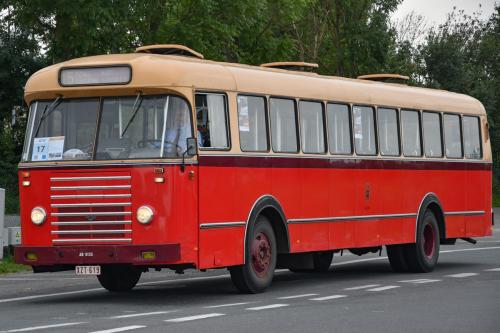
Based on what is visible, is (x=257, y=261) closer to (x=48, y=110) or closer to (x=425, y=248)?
(x=48, y=110)

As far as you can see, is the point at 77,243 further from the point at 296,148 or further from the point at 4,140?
the point at 4,140

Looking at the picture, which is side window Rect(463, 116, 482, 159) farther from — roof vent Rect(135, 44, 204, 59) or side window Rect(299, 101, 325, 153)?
roof vent Rect(135, 44, 204, 59)

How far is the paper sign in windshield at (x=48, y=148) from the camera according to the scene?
17.3m

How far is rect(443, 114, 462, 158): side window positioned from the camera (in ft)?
79.8

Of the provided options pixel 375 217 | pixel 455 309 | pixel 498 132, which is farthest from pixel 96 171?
pixel 498 132

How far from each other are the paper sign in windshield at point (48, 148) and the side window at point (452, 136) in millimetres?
8884

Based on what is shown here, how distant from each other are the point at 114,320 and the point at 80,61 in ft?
13.5

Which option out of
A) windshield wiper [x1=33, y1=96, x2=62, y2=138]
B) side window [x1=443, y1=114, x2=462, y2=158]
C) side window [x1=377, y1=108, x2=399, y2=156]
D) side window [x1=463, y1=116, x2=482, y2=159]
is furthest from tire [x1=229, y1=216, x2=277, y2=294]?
side window [x1=463, y1=116, x2=482, y2=159]

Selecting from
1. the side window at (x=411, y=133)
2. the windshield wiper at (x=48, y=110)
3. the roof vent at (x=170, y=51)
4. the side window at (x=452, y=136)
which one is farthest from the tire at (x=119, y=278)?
the side window at (x=452, y=136)

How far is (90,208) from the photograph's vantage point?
16984 millimetres

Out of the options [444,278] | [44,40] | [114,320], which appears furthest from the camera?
[44,40]

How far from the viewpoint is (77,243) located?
1703 cm

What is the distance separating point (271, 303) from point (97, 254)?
212 centimetres

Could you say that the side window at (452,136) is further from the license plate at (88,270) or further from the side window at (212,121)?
the license plate at (88,270)
